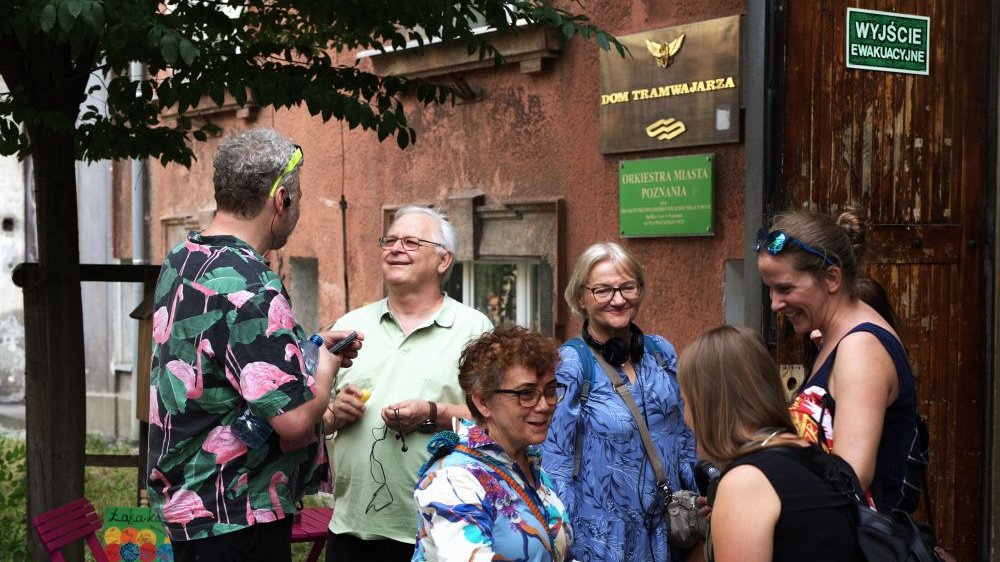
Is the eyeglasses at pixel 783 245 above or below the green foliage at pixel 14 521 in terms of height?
above

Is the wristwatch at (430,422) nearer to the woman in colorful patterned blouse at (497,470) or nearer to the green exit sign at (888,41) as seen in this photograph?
the woman in colorful patterned blouse at (497,470)

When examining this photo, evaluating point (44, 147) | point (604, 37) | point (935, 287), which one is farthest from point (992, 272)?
point (44, 147)

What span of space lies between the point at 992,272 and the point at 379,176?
17.9 ft

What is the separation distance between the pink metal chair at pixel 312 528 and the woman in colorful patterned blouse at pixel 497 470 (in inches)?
91.5

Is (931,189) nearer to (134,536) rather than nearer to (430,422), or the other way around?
(430,422)

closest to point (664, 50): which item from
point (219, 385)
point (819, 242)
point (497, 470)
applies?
point (819, 242)

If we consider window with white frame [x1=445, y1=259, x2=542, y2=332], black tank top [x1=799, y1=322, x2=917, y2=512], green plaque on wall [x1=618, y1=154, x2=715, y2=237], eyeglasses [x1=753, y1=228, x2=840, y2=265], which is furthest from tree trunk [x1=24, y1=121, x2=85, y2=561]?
black tank top [x1=799, y1=322, x2=917, y2=512]

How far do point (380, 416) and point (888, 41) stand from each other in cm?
280

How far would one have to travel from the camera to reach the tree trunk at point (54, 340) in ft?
18.3

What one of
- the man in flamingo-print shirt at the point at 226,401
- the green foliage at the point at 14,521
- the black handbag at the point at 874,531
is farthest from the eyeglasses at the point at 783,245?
the green foliage at the point at 14,521

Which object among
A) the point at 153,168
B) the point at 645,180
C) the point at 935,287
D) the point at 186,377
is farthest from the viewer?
the point at 153,168

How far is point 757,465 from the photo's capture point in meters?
2.47

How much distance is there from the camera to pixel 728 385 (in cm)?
260

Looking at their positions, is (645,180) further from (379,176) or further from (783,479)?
(783,479)
